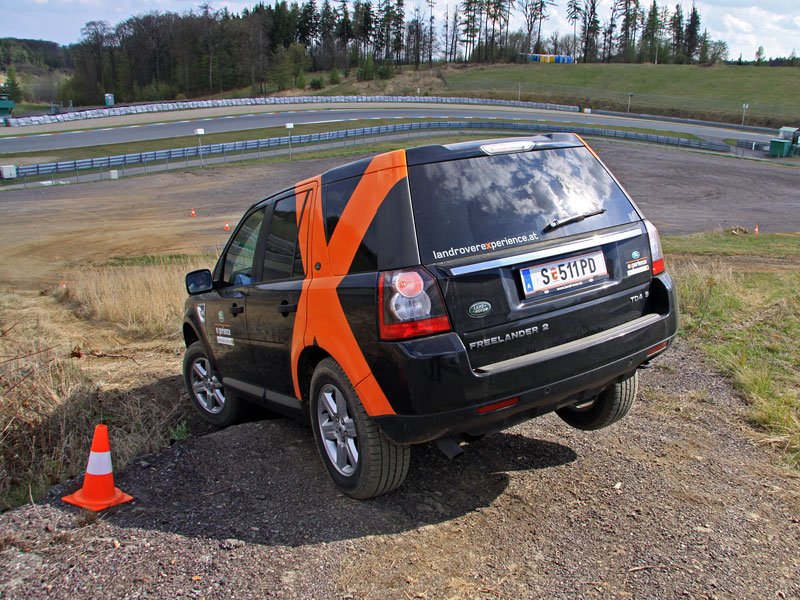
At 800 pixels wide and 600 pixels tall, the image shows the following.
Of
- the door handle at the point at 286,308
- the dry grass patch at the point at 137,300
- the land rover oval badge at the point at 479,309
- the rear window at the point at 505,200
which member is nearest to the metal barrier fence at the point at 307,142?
the dry grass patch at the point at 137,300

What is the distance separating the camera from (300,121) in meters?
56.8

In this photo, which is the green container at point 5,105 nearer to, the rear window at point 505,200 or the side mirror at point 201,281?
the side mirror at point 201,281

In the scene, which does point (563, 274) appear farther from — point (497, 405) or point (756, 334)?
point (756, 334)

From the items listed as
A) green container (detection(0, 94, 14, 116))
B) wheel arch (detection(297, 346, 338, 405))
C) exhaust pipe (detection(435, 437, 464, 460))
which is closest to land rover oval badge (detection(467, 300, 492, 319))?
exhaust pipe (detection(435, 437, 464, 460))

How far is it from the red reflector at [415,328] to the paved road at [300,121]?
4756cm

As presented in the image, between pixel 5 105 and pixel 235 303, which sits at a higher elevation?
pixel 5 105

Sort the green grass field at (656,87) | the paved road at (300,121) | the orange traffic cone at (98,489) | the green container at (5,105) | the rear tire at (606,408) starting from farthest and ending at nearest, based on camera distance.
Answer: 1. the green grass field at (656,87)
2. the green container at (5,105)
3. the paved road at (300,121)
4. the rear tire at (606,408)
5. the orange traffic cone at (98,489)

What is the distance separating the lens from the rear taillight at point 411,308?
125 inches

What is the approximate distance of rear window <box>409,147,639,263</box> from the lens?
11.0 ft

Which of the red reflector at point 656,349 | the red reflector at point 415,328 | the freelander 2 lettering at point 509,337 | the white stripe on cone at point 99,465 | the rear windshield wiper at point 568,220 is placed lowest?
the white stripe on cone at point 99,465

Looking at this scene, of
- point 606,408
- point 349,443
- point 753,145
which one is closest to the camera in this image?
point 349,443

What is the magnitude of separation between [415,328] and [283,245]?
4.87ft

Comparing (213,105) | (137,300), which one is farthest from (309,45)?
(137,300)

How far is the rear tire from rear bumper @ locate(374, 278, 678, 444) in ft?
2.38
